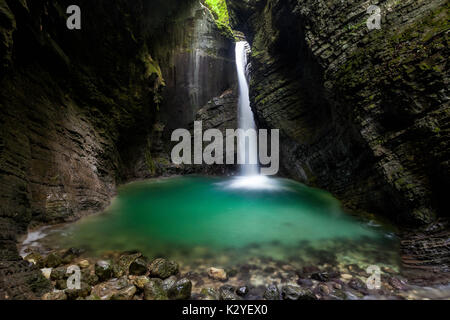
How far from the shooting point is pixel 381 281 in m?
3.00

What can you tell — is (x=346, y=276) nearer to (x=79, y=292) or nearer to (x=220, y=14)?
(x=79, y=292)

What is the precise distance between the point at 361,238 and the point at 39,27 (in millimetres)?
9607

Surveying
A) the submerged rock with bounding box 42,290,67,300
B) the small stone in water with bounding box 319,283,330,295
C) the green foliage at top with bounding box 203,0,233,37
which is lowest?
the small stone in water with bounding box 319,283,330,295

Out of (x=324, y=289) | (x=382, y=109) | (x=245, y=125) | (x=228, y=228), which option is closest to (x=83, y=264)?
(x=228, y=228)

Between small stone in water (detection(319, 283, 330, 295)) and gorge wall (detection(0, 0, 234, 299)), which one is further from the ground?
gorge wall (detection(0, 0, 234, 299))

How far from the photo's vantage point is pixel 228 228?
5250mm

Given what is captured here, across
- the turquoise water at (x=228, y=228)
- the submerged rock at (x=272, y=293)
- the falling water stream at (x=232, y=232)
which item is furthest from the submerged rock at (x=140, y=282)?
the submerged rock at (x=272, y=293)

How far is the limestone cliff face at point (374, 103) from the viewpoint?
4211mm

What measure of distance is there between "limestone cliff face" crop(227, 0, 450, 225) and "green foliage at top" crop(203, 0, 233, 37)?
7789mm

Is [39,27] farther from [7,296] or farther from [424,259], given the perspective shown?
[424,259]

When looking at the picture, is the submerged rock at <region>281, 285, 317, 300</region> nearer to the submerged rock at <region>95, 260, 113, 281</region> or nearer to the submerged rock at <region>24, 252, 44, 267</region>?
the submerged rock at <region>95, 260, 113, 281</region>

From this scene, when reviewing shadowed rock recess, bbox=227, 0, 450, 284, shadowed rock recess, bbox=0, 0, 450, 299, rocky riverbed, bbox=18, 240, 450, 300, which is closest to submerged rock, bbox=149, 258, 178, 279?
rocky riverbed, bbox=18, 240, 450, 300

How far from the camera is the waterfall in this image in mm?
14977
